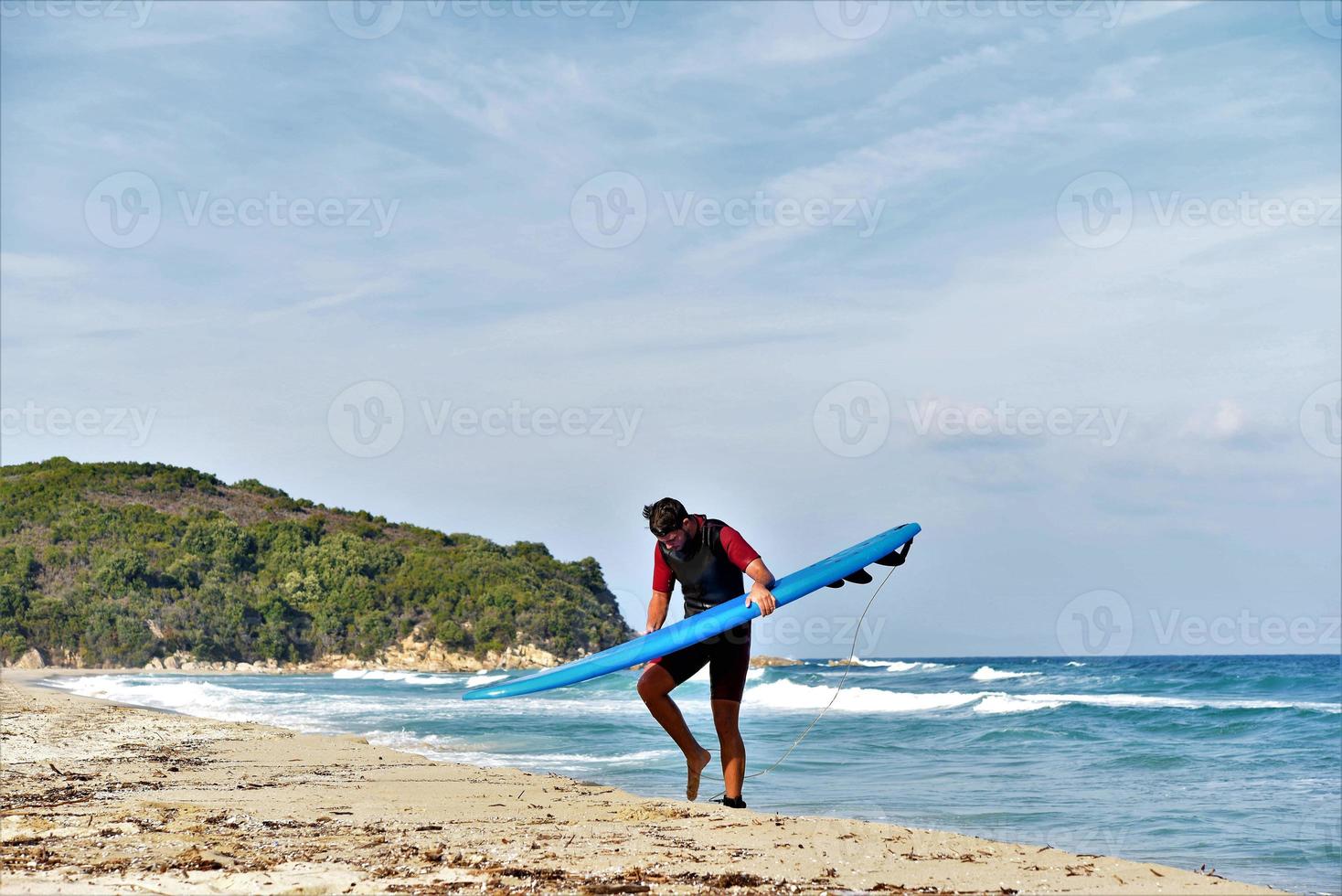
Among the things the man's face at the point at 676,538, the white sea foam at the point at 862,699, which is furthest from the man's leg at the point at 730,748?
the white sea foam at the point at 862,699

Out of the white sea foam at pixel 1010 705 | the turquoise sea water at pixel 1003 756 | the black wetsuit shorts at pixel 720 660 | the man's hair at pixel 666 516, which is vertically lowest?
the turquoise sea water at pixel 1003 756

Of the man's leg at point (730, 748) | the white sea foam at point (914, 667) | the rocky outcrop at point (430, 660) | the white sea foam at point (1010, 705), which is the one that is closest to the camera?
the man's leg at point (730, 748)

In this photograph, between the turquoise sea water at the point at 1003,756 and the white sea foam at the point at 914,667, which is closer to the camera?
the turquoise sea water at the point at 1003,756

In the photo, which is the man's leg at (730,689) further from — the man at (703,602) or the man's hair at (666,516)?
the man's hair at (666,516)

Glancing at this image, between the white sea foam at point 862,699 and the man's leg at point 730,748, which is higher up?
the man's leg at point 730,748

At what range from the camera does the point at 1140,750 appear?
47.5ft

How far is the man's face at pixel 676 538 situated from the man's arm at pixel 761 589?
356mm

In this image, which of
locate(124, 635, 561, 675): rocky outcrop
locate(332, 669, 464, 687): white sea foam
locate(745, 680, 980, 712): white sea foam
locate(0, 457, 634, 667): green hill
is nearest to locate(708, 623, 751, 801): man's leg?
locate(745, 680, 980, 712): white sea foam

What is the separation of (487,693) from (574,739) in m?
8.69

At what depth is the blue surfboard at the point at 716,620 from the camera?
586 cm

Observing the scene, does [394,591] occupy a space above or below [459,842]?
above

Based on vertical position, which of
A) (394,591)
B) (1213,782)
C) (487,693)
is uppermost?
(394,591)

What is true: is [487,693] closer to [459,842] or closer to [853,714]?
[459,842]

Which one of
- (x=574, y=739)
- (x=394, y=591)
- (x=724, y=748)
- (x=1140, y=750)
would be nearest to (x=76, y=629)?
(x=394, y=591)
